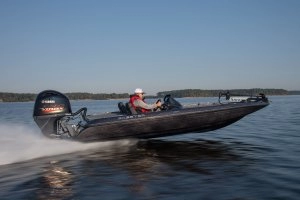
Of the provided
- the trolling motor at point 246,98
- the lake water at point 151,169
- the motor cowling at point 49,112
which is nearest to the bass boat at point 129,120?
the motor cowling at point 49,112

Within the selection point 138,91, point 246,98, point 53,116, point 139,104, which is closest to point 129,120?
point 139,104

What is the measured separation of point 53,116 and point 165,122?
335cm

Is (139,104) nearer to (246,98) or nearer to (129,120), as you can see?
(129,120)

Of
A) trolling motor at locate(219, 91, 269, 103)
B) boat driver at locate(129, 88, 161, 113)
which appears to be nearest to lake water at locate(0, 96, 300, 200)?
boat driver at locate(129, 88, 161, 113)

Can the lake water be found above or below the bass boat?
below

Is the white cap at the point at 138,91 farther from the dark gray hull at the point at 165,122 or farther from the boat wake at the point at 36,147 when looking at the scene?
the boat wake at the point at 36,147

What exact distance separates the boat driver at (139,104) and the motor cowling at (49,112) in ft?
6.69

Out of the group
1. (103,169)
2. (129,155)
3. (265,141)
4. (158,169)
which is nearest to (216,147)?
(265,141)

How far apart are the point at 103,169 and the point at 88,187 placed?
150 centimetres

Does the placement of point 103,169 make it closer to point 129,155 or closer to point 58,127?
point 129,155

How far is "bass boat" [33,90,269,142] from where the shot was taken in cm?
1027

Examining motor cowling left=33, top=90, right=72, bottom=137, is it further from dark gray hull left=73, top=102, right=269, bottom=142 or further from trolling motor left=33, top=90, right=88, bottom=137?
dark gray hull left=73, top=102, right=269, bottom=142

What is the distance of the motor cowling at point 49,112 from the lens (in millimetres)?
10383

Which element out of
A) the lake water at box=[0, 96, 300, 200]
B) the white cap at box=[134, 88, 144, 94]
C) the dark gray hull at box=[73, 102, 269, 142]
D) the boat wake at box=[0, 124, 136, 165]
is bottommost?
the lake water at box=[0, 96, 300, 200]
